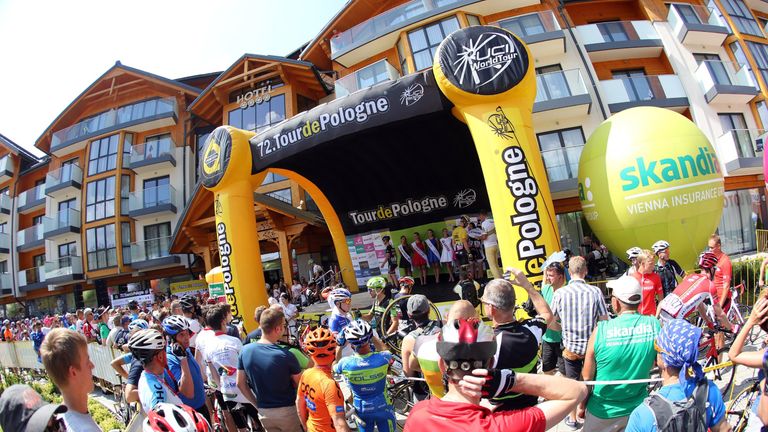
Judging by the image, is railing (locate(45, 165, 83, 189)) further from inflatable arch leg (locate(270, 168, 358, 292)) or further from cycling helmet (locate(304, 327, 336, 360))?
cycling helmet (locate(304, 327, 336, 360))

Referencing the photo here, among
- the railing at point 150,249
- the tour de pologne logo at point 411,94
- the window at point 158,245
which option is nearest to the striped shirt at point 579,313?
the tour de pologne logo at point 411,94

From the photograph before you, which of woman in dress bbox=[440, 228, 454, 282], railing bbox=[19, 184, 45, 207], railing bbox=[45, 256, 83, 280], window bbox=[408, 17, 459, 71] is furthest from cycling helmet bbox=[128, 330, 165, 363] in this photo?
railing bbox=[19, 184, 45, 207]

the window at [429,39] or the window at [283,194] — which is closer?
the window at [429,39]

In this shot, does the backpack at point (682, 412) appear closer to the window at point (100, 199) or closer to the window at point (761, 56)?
the window at point (761, 56)

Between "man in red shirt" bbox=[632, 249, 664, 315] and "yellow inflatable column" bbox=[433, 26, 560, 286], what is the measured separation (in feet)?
6.02

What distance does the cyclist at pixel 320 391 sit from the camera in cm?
303

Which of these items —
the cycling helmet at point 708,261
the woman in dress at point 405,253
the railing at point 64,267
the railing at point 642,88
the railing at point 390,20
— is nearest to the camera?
the cycling helmet at point 708,261

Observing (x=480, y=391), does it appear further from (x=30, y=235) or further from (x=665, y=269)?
(x=30, y=235)

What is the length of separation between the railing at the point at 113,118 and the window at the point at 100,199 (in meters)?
3.62

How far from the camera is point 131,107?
92.9ft

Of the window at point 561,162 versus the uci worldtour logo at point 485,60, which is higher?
the uci worldtour logo at point 485,60

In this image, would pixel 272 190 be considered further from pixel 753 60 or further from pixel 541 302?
pixel 753 60

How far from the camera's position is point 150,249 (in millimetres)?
25906

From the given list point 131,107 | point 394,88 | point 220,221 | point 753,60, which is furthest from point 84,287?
point 753,60
